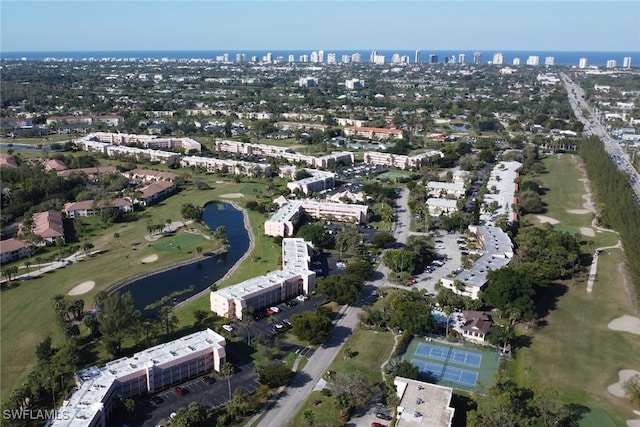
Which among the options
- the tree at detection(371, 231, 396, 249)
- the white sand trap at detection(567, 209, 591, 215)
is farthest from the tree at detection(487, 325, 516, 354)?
the white sand trap at detection(567, 209, 591, 215)

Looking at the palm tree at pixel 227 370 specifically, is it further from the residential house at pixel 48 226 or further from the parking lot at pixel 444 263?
the residential house at pixel 48 226

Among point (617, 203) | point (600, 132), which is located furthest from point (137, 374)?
point (600, 132)

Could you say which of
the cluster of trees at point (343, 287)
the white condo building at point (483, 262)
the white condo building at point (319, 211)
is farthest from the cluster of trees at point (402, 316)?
the white condo building at point (319, 211)

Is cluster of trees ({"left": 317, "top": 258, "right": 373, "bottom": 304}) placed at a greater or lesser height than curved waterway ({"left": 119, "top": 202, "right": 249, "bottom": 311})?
greater

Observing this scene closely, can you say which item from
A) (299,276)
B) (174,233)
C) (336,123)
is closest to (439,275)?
(299,276)

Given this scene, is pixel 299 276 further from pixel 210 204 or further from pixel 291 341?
pixel 210 204

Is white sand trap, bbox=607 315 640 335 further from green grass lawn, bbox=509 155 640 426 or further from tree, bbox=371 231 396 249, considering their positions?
tree, bbox=371 231 396 249
